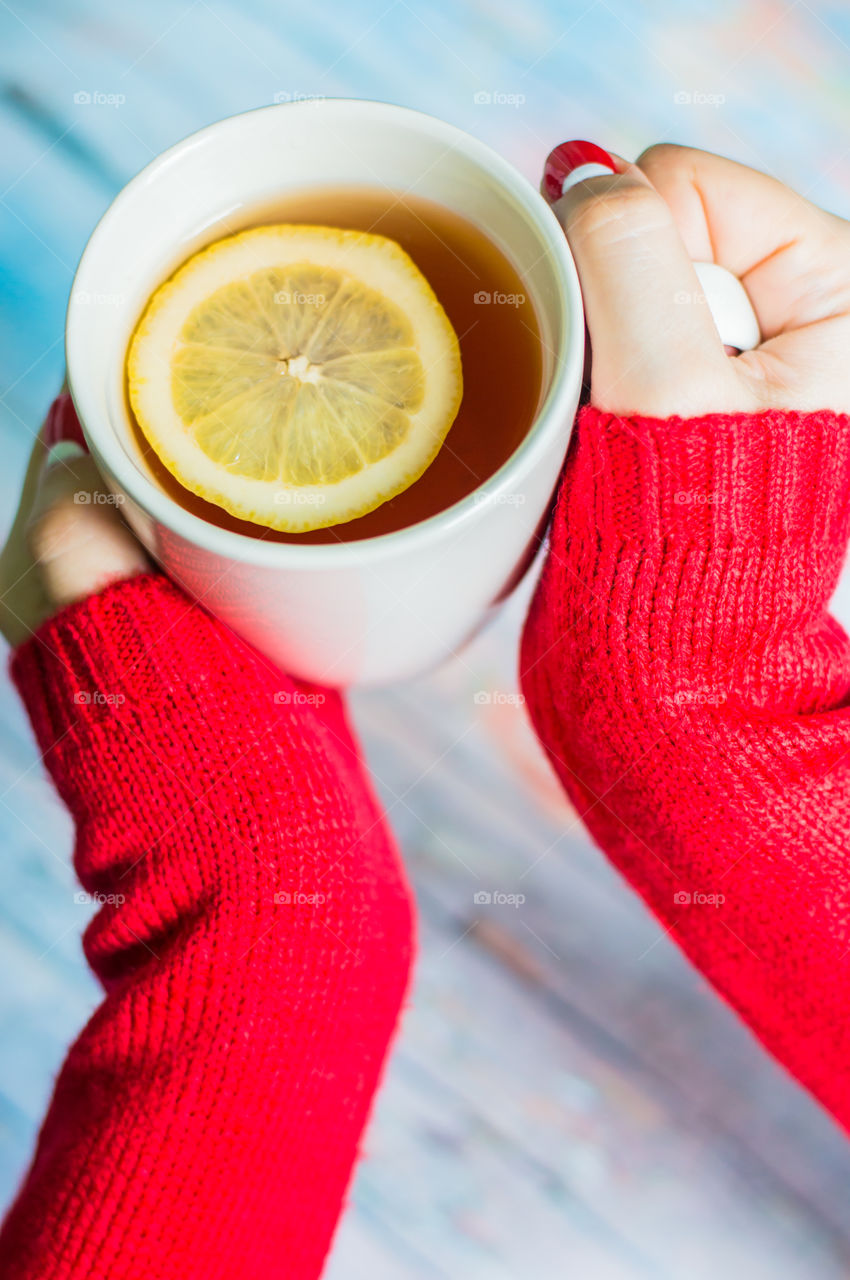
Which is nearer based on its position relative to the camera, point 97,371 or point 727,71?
point 97,371

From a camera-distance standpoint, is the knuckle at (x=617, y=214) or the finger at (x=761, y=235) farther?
the finger at (x=761, y=235)

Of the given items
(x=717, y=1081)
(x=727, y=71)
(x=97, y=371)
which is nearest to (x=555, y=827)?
(x=717, y=1081)

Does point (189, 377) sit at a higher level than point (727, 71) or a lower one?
lower

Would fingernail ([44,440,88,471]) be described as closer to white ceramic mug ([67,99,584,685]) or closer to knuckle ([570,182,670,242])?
white ceramic mug ([67,99,584,685])

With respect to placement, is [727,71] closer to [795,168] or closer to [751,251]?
[795,168]

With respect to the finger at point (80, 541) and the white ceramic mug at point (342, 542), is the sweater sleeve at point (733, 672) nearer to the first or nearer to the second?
the white ceramic mug at point (342, 542)

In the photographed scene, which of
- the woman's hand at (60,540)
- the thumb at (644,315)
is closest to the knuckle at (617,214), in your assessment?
the thumb at (644,315)
